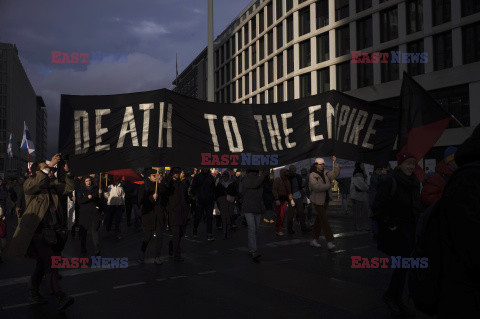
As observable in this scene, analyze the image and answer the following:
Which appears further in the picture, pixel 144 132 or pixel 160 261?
pixel 160 261

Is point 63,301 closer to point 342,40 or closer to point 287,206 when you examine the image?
point 287,206

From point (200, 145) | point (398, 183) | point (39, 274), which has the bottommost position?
point (39, 274)

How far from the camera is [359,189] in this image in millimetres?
11805

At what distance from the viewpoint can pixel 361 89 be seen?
33.6 m

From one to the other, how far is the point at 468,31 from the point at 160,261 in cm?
2738

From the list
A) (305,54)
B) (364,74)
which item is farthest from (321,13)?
(364,74)

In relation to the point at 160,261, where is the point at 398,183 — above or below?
above

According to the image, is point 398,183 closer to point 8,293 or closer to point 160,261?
point 160,261

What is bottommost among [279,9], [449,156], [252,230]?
[252,230]

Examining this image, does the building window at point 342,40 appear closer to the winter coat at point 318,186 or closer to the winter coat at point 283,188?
the winter coat at point 283,188

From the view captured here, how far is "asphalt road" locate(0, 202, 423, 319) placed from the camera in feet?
15.7

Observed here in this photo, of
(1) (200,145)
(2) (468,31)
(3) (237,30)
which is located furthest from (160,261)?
(3) (237,30)

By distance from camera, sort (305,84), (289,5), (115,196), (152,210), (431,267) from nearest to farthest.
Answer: (431,267) → (152,210) → (115,196) → (305,84) → (289,5)

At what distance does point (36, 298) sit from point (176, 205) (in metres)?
3.31
